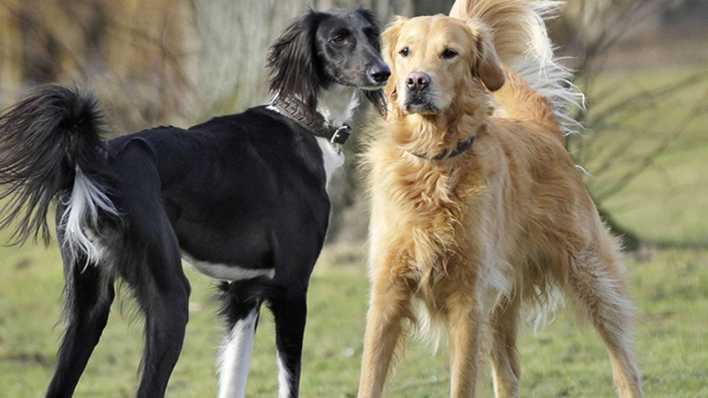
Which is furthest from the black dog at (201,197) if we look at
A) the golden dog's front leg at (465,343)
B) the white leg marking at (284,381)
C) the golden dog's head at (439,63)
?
the golden dog's front leg at (465,343)

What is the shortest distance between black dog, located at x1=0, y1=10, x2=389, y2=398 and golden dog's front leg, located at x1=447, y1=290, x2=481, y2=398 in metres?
0.77

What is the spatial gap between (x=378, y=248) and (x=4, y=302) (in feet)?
22.4

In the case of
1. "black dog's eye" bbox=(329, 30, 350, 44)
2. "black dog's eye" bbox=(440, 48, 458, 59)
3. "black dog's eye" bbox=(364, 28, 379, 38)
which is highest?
"black dog's eye" bbox=(440, 48, 458, 59)

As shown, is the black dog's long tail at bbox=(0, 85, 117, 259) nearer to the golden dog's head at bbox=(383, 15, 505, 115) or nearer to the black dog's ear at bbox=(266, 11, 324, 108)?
the golden dog's head at bbox=(383, 15, 505, 115)

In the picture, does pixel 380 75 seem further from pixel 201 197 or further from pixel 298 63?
pixel 201 197

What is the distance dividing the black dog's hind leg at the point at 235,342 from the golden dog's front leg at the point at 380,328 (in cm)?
70

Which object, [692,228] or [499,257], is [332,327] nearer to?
[499,257]

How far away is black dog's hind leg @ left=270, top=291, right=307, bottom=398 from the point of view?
577 centimetres

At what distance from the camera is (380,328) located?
18.2 feet

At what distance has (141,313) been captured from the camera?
490 centimetres

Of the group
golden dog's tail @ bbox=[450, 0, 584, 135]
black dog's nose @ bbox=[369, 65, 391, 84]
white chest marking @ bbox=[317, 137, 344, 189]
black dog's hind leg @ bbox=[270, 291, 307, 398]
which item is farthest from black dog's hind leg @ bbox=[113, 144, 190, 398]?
golden dog's tail @ bbox=[450, 0, 584, 135]

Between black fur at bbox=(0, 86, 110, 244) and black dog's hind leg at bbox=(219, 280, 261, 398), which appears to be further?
black dog's hind leg at bbox=(219, 280, 261, 398)

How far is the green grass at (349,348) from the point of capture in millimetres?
7328

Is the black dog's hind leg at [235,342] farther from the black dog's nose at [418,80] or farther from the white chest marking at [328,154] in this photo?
the black dog's nose at [418,80]
